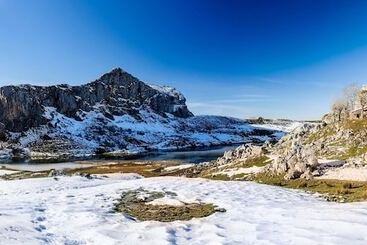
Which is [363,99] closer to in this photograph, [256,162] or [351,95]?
[351,95]

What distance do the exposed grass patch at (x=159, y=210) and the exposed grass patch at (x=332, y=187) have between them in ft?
31.3

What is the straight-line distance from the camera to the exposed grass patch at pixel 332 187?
26992mm

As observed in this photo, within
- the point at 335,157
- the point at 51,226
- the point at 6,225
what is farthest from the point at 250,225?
the point at 335,157

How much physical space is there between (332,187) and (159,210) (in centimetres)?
1627

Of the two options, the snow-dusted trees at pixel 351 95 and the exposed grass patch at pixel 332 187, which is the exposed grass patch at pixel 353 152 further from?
the snow-dusted trees at pixel 351 95

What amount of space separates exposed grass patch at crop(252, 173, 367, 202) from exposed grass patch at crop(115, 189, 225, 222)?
9.55 metres

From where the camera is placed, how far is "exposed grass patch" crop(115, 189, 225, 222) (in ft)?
74.3

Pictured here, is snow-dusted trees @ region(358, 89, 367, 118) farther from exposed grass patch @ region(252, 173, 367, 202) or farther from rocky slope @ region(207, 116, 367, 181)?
exposed grass patch @ region(252, 173, 367, 202)

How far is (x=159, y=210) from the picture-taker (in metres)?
24.8

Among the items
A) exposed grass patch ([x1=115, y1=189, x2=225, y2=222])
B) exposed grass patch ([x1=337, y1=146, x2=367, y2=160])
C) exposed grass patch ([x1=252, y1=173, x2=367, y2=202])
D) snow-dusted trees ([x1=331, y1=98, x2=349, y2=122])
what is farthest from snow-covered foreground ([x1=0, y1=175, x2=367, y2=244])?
snow-dusted trees ([x1=331, y1=98, x2=349, y2=122])

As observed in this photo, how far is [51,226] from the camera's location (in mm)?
20594

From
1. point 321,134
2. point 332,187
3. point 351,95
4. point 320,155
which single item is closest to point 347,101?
point 351,95

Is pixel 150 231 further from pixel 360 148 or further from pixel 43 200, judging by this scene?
pixel 360 148

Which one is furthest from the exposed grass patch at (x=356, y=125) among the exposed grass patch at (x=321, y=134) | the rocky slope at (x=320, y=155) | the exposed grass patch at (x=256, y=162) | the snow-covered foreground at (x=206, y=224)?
the snow-covered foreground at (x=206, y=224)
